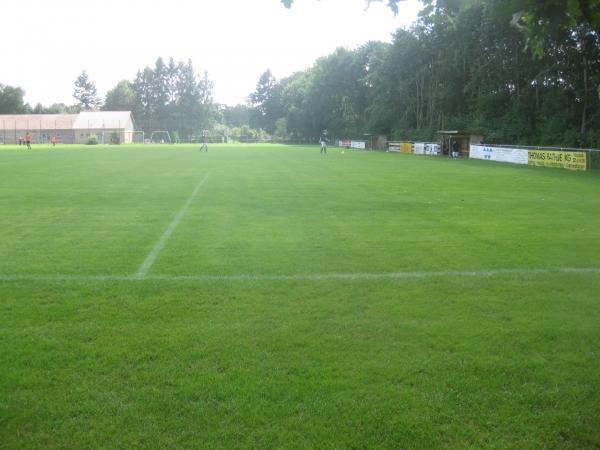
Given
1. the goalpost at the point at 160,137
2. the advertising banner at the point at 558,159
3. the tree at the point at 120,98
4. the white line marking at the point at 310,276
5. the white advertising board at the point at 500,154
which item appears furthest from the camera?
the tree at the point at 120,98

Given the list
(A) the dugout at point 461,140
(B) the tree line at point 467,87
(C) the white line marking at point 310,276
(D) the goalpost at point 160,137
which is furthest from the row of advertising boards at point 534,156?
(D) the goalpost at point 160,137

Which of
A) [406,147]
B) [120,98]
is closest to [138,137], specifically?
[120,98]

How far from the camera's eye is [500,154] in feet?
132

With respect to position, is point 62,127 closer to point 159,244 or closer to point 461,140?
point 461,140

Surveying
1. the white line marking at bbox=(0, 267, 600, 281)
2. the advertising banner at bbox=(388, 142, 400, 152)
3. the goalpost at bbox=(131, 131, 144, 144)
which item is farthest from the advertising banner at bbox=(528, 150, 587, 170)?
the goalpost at bbox=(131, 131, 144, 144)

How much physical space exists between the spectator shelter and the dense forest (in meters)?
17.7

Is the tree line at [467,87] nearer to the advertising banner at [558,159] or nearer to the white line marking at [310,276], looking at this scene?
the advertising banner at [558,159]

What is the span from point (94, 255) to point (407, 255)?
4717mm

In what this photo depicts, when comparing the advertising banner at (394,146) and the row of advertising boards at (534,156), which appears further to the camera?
the advertising banner at (394,146)

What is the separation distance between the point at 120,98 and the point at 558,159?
12216cm

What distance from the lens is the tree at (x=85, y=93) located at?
14012 cm

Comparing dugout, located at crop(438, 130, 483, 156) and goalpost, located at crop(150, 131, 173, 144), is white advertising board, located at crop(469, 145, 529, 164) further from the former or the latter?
goalpost, located at crop(150, 131, 173, 144)

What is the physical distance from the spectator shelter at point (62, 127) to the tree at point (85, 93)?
3583 cm

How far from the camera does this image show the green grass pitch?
344 centimetres
